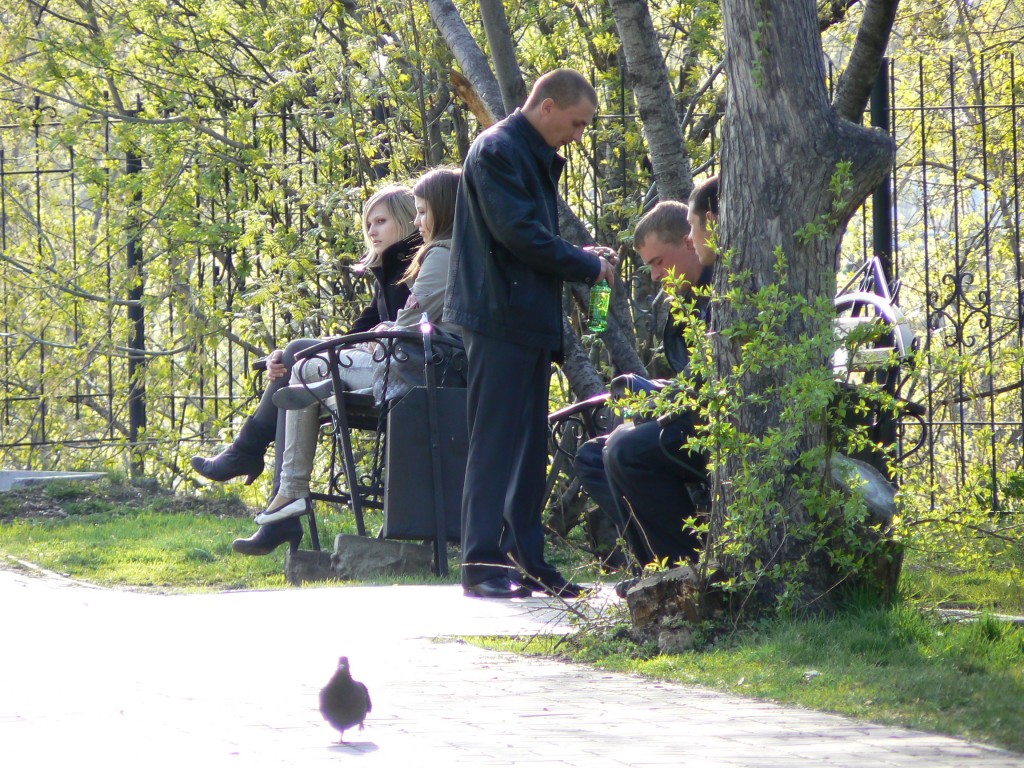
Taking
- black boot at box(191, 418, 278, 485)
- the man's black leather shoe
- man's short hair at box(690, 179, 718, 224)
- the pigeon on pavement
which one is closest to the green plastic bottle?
man's short hair at box(690, 179, 718, 224)

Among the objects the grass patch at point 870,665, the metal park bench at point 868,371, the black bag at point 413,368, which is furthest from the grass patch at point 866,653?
the black bag at point 413,368

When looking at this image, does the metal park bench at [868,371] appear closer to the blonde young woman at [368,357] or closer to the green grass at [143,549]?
the blonde young woman at [368,357]

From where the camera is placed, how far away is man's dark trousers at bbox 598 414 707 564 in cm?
494

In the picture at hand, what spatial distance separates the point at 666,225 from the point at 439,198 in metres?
1.26

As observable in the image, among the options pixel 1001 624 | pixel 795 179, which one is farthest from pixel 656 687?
pixel 795 179

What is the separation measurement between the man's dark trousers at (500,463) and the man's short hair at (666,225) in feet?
2.14

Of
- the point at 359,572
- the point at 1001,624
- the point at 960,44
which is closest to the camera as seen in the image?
the point at 1001,624

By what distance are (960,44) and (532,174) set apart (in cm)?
688

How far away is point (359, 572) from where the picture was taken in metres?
6.48

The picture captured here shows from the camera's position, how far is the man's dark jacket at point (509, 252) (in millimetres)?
5355

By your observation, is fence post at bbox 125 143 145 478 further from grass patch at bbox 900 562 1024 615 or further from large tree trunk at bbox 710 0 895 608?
large tree trunk at bbox 710 0 895 608

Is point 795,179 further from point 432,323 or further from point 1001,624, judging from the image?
point 432,323

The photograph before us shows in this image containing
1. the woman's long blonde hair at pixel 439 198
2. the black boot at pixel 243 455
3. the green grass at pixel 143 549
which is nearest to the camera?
the woman's long blonde hair at pixel 439 198

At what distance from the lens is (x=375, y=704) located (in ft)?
12.0
